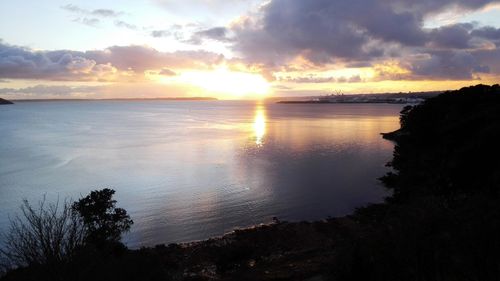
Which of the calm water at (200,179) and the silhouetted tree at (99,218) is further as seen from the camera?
the calm water at (200,179)

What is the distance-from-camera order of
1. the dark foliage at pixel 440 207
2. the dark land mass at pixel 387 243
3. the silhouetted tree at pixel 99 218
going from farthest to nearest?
the silhouetted tree at pixel 99 218 → the dark land mass at pixel 387 243 → the dark foliage at pixel 440 207

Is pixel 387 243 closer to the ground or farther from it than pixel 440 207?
closer to the ground

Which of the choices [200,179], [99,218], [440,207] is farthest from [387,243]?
[200,179]

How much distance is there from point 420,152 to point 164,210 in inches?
1723

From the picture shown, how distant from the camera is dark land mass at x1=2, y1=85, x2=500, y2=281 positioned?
1489 cm

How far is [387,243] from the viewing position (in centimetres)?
1789

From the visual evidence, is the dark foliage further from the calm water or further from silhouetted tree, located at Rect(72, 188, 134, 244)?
silhouetted tree, located at Rect(72, 188, 134, 244)

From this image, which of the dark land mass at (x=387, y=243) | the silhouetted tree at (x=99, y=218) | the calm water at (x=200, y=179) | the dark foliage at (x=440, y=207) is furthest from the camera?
the calm water at (x=200, y=179)

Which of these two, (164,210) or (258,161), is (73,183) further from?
(258,161)

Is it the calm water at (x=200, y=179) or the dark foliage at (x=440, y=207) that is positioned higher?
the dark foliage at (x=440, y=207)

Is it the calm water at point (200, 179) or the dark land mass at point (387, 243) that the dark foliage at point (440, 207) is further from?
the calm water at point (200, 179)

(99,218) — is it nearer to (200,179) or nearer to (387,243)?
(387,243)

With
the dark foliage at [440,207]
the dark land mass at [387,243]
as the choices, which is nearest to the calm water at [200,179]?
the dark land mass at [387,243]

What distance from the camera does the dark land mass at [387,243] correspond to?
14.9 m
